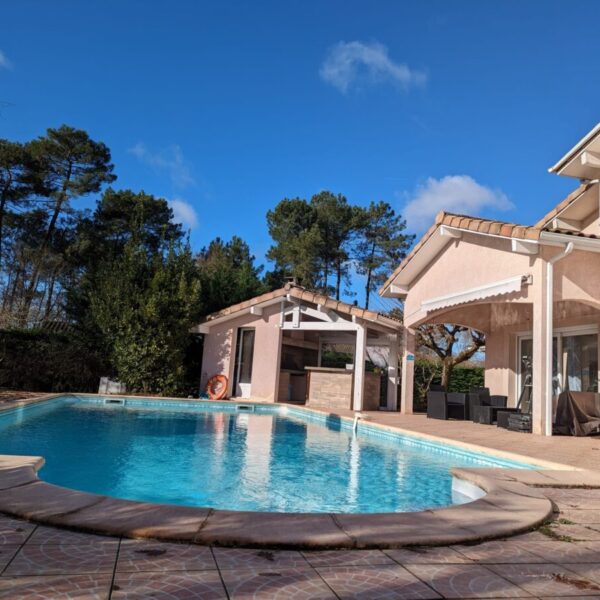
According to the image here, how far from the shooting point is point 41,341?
68.3 feet

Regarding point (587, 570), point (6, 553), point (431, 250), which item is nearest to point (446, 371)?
point (431, 250)

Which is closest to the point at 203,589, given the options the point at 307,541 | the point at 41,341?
the point at 307,541

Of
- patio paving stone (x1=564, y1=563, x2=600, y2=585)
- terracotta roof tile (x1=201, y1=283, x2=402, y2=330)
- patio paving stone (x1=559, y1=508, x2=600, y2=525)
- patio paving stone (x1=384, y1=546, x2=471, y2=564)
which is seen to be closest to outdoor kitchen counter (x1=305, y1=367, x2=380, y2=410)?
terracotta roof tile (x1=201, y1=283, x2=402, y2=330)

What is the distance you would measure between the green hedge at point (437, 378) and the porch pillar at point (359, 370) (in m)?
6.03

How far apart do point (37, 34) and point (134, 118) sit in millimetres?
10075

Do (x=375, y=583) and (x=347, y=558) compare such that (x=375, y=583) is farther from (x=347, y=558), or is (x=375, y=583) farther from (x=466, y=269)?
(x=466, y=269)

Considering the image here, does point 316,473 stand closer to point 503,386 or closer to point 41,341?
point 503,386

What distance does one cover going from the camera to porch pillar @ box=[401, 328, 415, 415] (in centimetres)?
1817

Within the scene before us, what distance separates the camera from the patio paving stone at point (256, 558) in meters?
3.25

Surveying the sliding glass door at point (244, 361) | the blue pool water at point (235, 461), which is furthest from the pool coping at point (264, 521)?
the sliding glass door at point (244, 361)

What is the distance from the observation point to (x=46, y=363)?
20.2 metres

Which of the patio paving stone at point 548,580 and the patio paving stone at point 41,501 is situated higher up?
the patio paving stone at point 548,580

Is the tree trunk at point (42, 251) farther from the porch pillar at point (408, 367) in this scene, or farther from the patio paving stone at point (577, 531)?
the patio paving stone at point (577, 531)

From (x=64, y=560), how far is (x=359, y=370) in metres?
16.5
